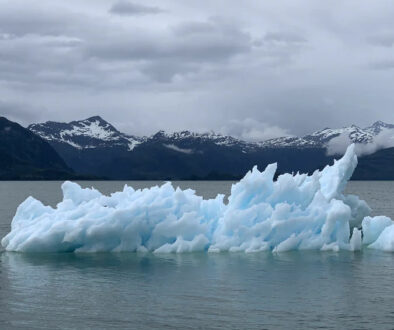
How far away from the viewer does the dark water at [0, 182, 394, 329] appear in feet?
69.8

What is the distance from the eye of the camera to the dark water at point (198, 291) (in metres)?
21.3

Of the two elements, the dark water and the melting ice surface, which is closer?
the dark water

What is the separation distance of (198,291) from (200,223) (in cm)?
1196

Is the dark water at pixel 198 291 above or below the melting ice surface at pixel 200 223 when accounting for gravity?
below

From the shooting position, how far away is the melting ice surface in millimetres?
35438

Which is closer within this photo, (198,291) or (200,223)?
(198,291)

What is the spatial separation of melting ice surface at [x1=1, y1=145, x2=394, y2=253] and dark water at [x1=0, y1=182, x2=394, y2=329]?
3.44ft

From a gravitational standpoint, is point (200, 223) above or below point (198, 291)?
above

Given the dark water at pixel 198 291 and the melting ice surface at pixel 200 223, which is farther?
the melting ice surface at pixel 200 223

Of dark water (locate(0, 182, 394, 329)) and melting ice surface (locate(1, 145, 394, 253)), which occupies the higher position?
melting ice surface (locate(1, 145, 394, 253))

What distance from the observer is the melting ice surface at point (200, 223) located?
116 ft

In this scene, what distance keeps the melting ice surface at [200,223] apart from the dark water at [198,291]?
1048mm

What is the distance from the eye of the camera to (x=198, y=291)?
2556 centimetres

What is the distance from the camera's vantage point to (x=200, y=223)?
123ft
